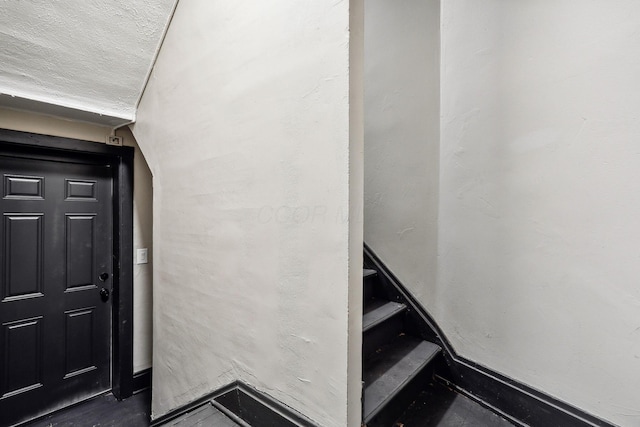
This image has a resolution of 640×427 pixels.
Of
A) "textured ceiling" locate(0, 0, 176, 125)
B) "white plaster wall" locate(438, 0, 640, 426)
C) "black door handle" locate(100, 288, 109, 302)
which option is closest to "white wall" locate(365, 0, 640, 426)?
"white plaster wall" locate(438, 0, 640, 426)

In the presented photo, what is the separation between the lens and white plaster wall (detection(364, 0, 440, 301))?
1.79 meters

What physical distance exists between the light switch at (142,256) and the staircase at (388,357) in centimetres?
192

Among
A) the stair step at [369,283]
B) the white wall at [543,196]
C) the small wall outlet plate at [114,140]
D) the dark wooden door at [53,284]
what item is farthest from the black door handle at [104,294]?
the white wall at [543,196]

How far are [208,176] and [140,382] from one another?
6.98 ft

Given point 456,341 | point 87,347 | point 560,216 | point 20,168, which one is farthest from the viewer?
point 87,347

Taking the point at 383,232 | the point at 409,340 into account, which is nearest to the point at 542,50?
the point at 383,232

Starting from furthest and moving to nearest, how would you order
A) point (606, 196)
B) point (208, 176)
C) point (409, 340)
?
point (409, 340), point (208, 176), point (606, 196)

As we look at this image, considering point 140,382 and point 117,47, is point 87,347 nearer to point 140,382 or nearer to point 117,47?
point 140,382

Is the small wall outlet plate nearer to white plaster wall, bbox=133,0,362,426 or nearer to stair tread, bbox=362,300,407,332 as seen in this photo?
white plaster wall, bbox=133,0,362,426

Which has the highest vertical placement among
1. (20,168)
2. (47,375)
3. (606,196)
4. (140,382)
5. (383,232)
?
(20,168)

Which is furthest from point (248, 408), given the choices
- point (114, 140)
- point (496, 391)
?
point (114, 140)

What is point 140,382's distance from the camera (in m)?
2.42

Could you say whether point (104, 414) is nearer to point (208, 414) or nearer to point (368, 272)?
point (208, 414)

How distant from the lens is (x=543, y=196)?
1.30 m
